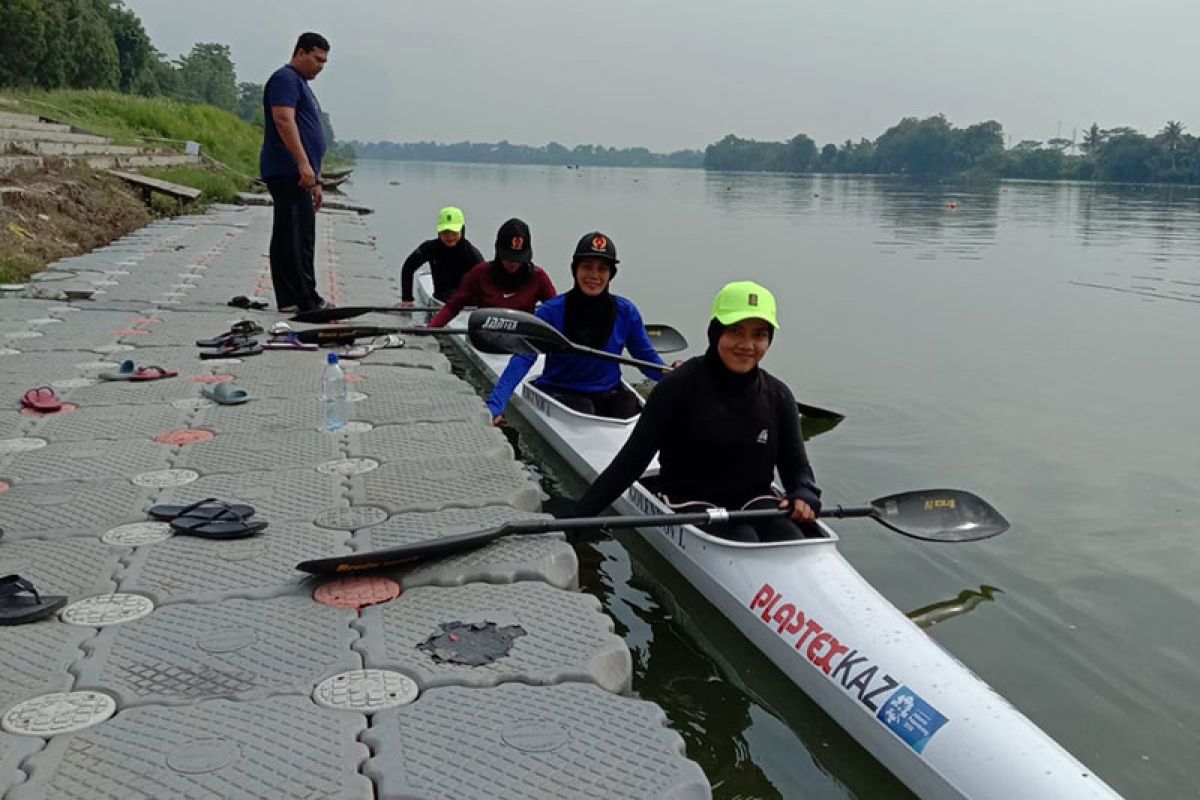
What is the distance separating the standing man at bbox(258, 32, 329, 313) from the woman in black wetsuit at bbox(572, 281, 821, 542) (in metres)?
4.88

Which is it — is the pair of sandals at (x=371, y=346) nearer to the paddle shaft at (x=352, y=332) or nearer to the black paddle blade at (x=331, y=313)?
the paddle shaft at (x=352, y=332)

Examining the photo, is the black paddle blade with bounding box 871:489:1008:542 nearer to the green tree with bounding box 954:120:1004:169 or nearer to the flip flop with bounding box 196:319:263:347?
the flip flop with bounding box 196:319:263:347

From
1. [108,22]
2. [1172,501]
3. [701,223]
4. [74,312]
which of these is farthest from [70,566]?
[108,22]

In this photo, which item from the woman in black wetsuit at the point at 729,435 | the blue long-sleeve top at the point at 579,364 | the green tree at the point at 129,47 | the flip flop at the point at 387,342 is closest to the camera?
the woman in black wetsuit at the point at 729,435

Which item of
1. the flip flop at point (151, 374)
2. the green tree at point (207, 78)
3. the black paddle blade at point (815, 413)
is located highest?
the green tree at point (207, 78)

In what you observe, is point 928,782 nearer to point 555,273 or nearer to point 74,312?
point 74,312

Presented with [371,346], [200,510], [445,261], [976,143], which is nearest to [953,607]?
[200,510]

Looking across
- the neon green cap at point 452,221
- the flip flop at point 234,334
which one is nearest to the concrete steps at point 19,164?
the neon green cap at point 452,221

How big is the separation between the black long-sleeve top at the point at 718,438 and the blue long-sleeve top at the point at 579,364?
1966 mm

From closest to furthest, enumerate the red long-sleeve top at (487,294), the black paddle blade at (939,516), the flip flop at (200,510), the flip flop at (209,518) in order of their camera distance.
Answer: the flip flop at (209,518) → the flip flop at (200,510) → the black paddle blade at (939,516) → the red long-sleeve top at (487,294)

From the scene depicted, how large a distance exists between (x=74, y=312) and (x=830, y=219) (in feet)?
104

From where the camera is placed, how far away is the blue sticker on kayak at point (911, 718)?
3332 mm

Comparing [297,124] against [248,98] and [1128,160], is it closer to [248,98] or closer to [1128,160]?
[1128,160]

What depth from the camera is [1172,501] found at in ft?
22.3
